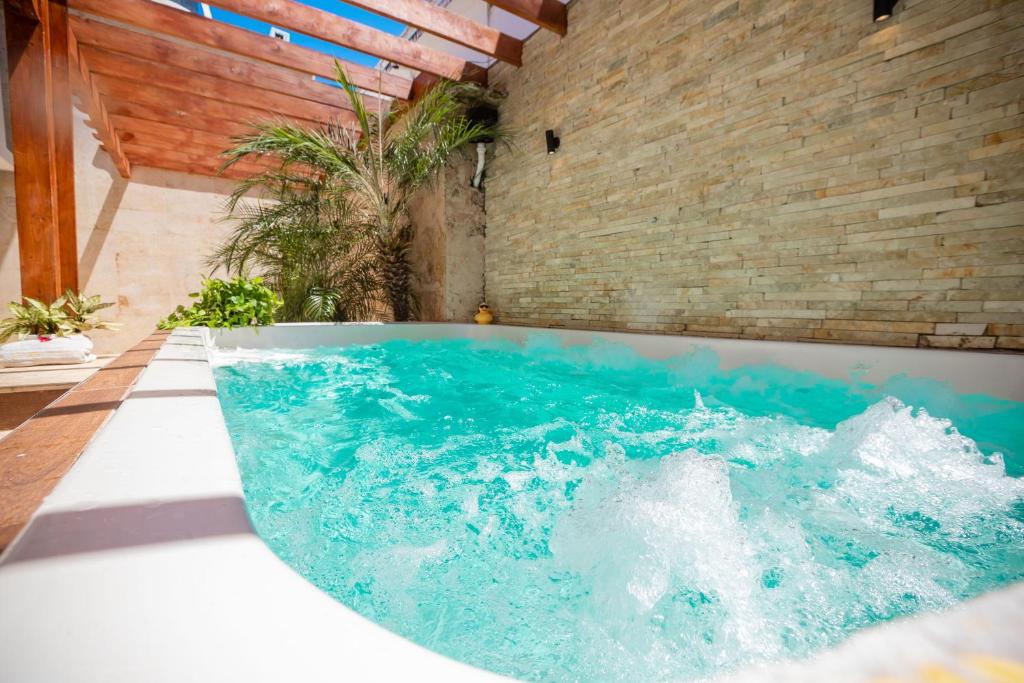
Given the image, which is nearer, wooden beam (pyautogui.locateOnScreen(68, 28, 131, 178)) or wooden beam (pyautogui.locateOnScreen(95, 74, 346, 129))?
wooden beam (pyautogui.locateOnScreen(68, 28, 131, 178))

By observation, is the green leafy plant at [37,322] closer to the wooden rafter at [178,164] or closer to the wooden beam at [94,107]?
the wooden beam at [94,107]

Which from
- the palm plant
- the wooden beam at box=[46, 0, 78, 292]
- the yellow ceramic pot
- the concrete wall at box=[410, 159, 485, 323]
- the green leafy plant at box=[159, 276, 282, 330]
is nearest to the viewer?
the wooden beam at box=[46, 0, 78, 292]

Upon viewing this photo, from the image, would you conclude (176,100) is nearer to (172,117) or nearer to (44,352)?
(172,117)

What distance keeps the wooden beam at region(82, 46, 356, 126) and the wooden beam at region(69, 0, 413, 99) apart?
0.49 metres

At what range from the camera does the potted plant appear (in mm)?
2404

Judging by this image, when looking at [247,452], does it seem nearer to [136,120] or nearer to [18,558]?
[18,558]

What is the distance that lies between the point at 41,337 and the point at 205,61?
3.49m

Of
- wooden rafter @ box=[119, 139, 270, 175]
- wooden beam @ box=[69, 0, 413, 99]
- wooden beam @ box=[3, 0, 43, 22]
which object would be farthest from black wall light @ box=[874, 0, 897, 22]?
wooden rafter @ box=[119, 139, 270, 175]

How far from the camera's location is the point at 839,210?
2.35m

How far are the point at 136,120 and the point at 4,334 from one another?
13.1 ft

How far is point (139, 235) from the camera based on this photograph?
601 centimetres

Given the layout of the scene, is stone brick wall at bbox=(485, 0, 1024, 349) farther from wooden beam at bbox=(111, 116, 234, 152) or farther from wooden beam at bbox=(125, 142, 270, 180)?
wooden beam at bbox=(125, 142, 270, 180)

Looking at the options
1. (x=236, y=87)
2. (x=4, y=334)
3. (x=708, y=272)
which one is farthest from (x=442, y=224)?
(x=4, y=334)

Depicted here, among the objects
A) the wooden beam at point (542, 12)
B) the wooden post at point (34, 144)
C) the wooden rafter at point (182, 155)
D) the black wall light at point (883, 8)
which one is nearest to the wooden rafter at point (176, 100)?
the wooden rafter at point (182, 155)
